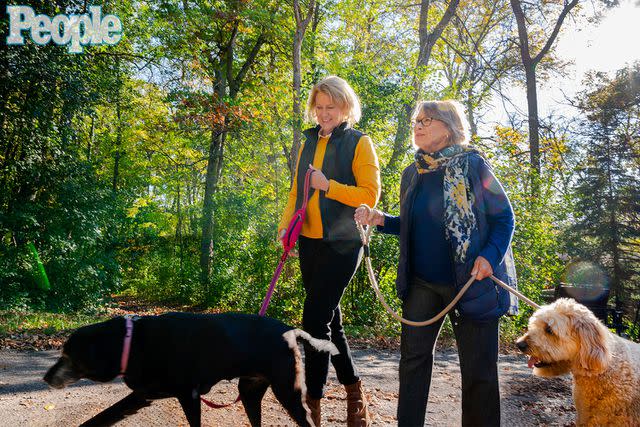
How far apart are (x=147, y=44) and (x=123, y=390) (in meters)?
14.3

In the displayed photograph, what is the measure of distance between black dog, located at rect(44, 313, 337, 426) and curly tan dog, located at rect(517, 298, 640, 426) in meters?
1.47

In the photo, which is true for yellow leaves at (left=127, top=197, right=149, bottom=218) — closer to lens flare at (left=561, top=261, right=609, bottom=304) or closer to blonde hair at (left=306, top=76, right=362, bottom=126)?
lens flare at (left=561, top=261, right=609, bottom=304)

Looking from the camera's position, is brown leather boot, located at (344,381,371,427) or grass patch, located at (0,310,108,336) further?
grass patch, located at (0,310,108,336)

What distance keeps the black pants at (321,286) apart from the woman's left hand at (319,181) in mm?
345

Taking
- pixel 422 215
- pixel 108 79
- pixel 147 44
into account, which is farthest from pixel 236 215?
pixel 422 215

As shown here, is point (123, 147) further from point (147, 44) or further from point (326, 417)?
point (326, 417)

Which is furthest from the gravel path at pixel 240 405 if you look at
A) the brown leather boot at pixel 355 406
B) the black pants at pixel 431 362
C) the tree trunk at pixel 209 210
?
the tree trunk at pixel 209 210

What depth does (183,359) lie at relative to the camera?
2424mm

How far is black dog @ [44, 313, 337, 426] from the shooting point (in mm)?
2395

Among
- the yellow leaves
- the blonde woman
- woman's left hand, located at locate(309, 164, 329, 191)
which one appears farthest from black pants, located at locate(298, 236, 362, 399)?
the yellow leaves

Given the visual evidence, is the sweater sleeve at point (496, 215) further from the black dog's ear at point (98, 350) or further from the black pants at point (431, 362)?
the black dog's ear at point (98, 350)

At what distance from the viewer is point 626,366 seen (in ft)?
8.74

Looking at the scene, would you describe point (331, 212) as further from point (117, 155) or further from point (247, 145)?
point (117, 155)

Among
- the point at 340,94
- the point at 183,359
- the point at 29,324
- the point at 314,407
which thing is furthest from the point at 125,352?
the point at 29,324
